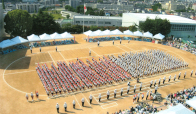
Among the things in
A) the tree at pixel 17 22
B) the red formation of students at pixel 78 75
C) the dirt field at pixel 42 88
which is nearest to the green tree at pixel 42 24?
the tree at pixel 17 22

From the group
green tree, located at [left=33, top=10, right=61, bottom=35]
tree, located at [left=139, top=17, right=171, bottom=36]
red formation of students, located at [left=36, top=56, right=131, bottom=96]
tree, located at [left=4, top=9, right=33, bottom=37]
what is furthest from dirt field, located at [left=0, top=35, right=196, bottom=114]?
green tree, located at [left=33, top=10, right=61, bottom=35]

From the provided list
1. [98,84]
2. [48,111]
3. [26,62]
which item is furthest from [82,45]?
[48,111]

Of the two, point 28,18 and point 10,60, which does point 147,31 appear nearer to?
point 28,18

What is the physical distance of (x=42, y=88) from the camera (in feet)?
71.4

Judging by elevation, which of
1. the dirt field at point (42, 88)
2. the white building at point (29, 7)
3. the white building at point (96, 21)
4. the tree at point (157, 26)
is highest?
the white building at point (29, 7)

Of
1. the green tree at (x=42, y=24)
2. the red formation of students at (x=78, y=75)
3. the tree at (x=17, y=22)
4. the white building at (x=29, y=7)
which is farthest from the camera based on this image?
the white building at (x=29, y=7)

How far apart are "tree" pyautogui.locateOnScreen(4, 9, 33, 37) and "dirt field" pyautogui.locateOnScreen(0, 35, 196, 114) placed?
8506mm

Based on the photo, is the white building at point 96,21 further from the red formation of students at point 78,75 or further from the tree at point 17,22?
the red formation of students at point 78,75

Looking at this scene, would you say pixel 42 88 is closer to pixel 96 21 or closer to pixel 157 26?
pixel 157 26

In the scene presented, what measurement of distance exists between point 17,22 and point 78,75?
82.7 ft

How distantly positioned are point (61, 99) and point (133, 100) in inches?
333

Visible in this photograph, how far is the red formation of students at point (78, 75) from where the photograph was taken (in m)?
21.6

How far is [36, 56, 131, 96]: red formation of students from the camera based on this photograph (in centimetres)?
2156

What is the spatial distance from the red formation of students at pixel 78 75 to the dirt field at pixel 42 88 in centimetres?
96
